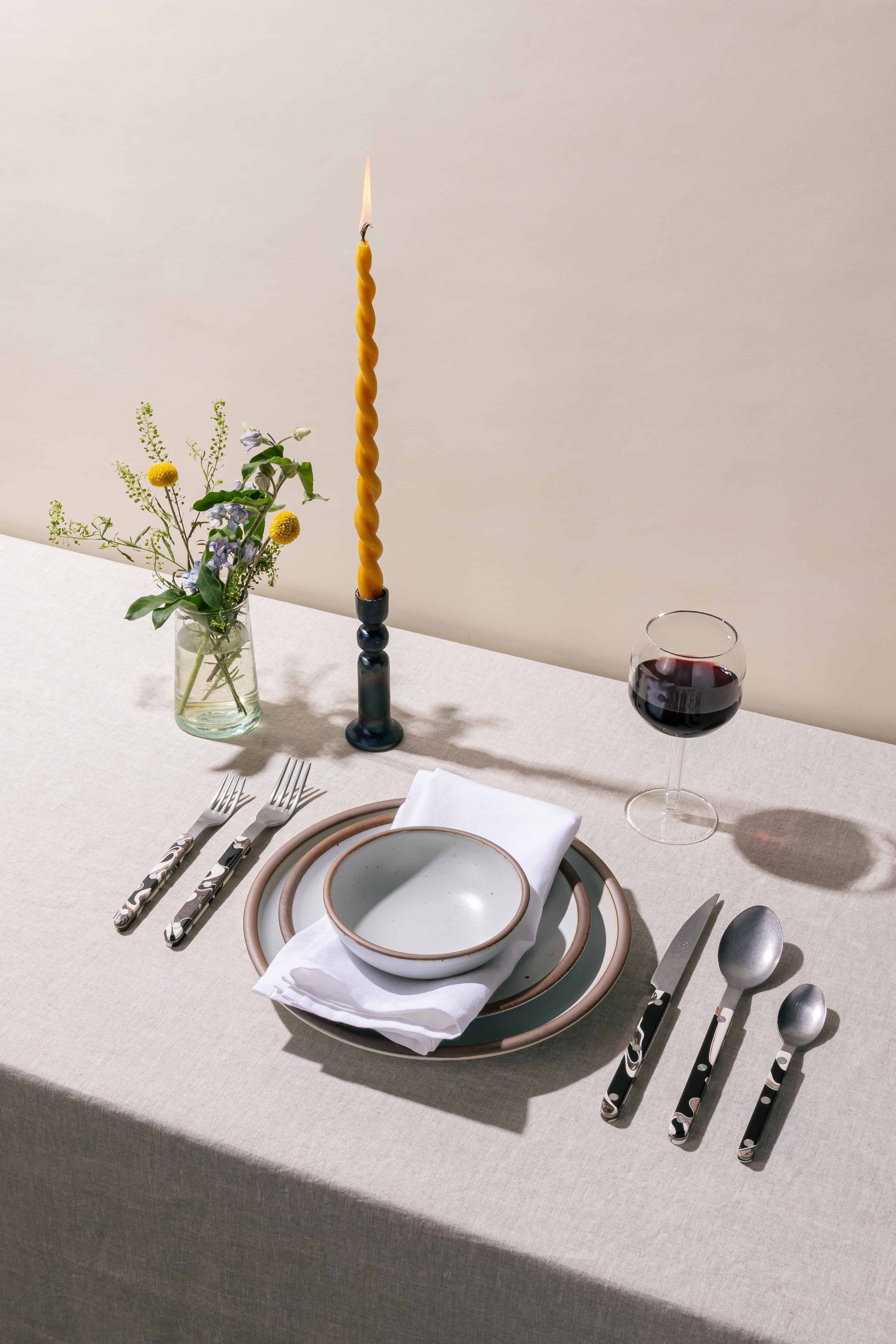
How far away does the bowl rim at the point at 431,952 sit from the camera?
0.68m

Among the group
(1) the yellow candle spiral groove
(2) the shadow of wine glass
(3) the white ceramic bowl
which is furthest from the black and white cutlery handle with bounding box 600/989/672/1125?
(1) the yellow candle spiral groove

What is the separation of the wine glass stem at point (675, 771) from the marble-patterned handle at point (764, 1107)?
28 centimetres

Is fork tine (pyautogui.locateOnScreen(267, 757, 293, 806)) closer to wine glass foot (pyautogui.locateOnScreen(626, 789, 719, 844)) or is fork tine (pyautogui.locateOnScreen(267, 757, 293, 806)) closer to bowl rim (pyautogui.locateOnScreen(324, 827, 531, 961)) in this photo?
bowl rim (pyautogui.locateOnScreen(324, 827, 531, 961))

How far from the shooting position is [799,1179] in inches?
25.2

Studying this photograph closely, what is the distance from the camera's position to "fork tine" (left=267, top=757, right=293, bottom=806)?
0.93 metres

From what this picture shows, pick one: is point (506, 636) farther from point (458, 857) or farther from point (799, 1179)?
point (799, 1179)

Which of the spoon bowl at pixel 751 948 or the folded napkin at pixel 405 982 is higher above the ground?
the folded napkin at pixel 405 982

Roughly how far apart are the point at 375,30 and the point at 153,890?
2.92 ft

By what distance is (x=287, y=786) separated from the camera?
0.95 metres

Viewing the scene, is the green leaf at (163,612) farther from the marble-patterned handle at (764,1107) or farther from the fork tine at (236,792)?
the marble-patterned handle at (764,1107)

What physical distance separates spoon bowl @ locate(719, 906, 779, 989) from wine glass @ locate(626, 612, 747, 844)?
0.41ft

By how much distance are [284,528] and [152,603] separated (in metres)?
0.15

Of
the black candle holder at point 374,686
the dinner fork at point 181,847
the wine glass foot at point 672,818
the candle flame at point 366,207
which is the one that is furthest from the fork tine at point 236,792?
the candle flame at point 366,207

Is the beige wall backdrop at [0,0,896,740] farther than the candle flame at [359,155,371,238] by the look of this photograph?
Yes
